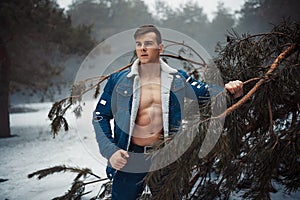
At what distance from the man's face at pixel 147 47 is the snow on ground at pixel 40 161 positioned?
186 centimetres

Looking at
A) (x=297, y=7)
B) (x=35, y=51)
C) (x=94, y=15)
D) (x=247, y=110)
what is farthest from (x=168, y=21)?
(x=247, y=110)

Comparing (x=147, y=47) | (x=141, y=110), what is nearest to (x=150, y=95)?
(x=141, y=110)

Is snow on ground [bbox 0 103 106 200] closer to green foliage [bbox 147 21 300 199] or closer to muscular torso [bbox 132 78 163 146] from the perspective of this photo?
muscular torso [bbox 132 78 163 146]

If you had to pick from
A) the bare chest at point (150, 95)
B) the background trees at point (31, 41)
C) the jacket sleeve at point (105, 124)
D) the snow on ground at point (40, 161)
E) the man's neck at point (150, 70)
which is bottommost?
the snow on ground at point (40, 161)

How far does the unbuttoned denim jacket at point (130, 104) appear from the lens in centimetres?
126

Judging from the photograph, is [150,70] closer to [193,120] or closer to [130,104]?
[130,104]

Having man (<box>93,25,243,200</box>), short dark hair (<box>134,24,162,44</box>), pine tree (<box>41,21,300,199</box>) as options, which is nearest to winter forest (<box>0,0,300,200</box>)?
pine tree (<box>41,21,300,199</box>)

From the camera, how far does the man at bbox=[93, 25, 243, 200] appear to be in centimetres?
125

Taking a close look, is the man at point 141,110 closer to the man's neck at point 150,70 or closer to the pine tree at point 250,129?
the man's neck at point 150,70

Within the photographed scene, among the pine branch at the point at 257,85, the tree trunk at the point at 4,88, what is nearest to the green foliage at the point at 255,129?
the pine branch at the point at 257,85

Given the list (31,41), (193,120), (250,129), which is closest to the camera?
(193,120)

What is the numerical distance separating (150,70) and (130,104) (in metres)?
0.18

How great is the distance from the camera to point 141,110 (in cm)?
128

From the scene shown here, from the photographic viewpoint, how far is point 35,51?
793 cm
